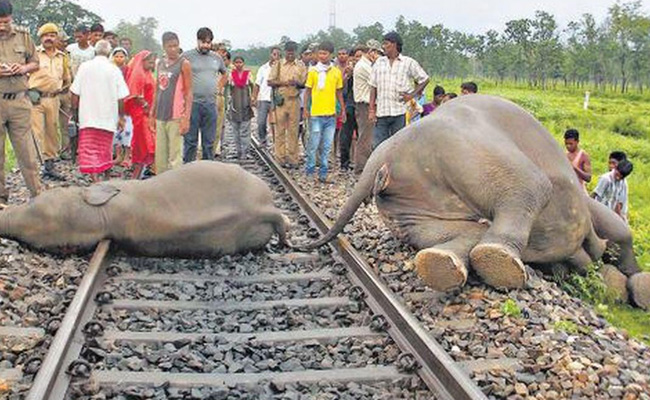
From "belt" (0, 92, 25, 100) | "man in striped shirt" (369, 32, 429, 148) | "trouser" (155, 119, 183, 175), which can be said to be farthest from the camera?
"man in striped shirt" (369, 32, 429, 148)

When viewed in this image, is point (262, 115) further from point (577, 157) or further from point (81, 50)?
point (577, 157)

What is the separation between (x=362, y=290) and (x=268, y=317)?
73 centimetres

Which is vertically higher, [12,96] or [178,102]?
[12,96]

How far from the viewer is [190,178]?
20.3 ft

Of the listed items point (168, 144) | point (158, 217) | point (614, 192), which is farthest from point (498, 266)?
point (168, 144)

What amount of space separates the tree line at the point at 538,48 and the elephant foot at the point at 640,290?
154 feet

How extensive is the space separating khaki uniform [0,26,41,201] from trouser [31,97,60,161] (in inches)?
77.5

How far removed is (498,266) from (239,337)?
174cm

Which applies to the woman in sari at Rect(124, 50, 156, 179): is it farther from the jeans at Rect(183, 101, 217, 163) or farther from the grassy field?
the grassy field

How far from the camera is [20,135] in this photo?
300 inches

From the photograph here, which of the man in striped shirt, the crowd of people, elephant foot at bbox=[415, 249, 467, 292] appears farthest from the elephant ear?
the man in striped shirt

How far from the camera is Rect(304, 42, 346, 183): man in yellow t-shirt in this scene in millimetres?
10695

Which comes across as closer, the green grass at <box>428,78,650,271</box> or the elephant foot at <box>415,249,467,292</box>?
the elephant foot at <box>415,249,467,292</box>

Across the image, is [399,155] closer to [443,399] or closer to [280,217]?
[280,217]
